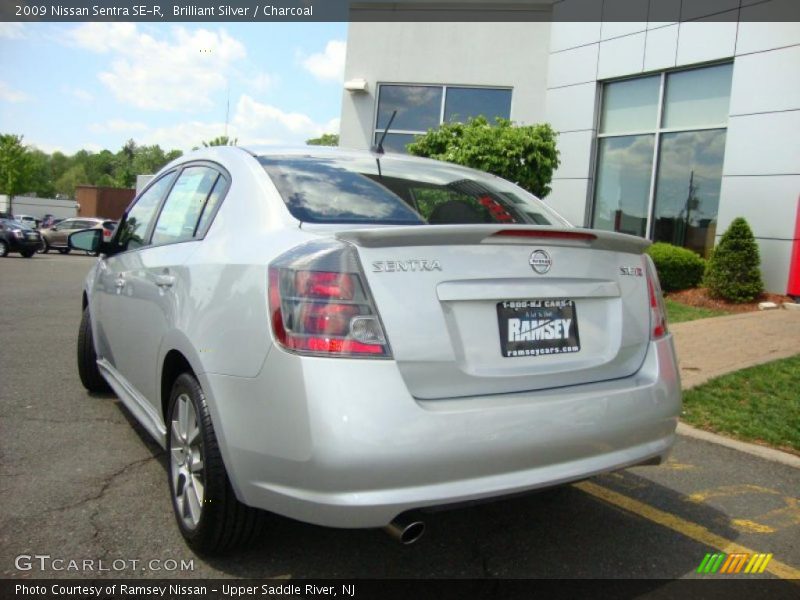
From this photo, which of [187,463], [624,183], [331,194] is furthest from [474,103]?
[187,463]

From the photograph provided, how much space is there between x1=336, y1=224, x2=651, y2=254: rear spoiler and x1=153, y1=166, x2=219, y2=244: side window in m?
1.23

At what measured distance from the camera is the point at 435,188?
3273 millimetres

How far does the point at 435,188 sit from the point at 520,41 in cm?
1444

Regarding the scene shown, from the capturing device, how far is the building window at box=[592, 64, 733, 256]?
501 inches

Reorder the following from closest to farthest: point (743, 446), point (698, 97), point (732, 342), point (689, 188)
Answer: point (743, 446)
point (732, 342)
point (698, 97)
point (689, 188)

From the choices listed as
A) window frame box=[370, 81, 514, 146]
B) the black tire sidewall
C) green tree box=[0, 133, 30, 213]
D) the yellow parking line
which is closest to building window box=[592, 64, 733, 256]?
window frame box=[370, 81, 514, 146]

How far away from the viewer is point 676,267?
1166 centimetres

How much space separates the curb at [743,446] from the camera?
432 centimetres

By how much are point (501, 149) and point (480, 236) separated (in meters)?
10.2

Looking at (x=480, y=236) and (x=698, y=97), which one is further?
(x=698, y=97)

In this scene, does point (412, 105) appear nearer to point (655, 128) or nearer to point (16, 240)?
point (655, 128)

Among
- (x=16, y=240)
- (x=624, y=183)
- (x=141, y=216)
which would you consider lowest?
(x=16, y=240)

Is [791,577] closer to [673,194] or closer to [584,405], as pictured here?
[584,405]

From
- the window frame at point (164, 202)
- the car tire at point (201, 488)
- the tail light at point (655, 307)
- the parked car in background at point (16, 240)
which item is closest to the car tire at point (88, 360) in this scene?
the window frame at point (164, 202)
